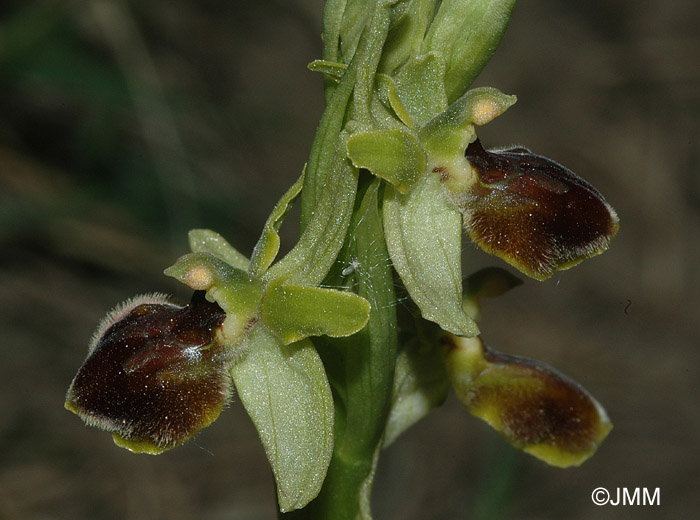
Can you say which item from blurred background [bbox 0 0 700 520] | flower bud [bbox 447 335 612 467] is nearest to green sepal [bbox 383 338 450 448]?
flower bud [bbox 447 335 612 467]

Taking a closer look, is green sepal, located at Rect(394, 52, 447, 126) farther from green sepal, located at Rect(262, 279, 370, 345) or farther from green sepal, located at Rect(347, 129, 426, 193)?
green sepal, located at Rect(262, 279, 370, 345)

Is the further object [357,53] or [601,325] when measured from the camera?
[601,325]

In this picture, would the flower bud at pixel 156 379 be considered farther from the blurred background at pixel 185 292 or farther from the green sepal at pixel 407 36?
the blurred background at pixel 185 292

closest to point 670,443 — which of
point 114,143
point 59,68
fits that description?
point 114,143

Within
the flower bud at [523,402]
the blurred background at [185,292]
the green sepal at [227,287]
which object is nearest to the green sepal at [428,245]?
the green sepal at [227,287]

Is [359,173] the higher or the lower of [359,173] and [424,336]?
the higher

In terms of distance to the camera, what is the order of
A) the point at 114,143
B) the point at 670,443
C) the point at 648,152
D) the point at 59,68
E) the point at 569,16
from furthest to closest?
the point at 569,16 < the point at 648,152 < the point at 670,443 < the point at 114,143 < the point at 59,68

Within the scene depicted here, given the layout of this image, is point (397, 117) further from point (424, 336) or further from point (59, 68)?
point (59, 68)
